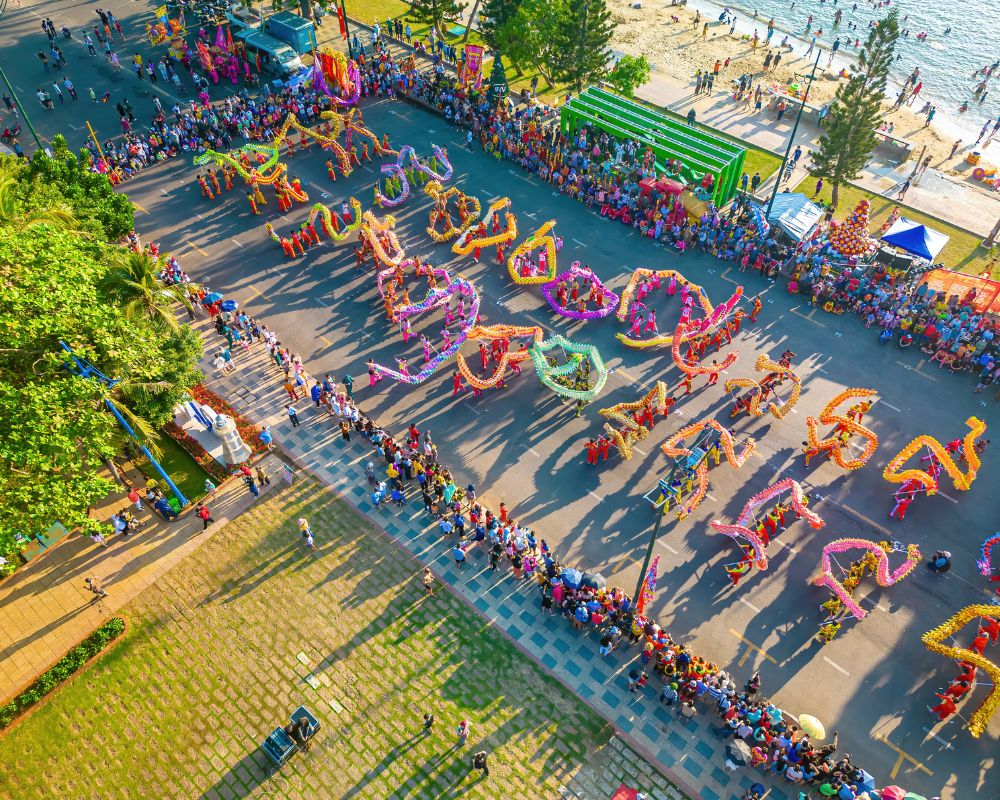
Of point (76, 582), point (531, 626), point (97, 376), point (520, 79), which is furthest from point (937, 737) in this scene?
point (520, 79)

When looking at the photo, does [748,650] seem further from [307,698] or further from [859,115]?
[859,115]

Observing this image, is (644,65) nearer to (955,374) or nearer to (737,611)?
(955,374)

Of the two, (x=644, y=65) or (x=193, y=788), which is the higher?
(x=644, y=65)

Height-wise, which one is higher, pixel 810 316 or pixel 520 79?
pixel 520 79

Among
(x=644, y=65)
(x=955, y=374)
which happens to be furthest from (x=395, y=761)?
(x=644, y=65)

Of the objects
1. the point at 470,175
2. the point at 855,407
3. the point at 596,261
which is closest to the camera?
the point at 855,407

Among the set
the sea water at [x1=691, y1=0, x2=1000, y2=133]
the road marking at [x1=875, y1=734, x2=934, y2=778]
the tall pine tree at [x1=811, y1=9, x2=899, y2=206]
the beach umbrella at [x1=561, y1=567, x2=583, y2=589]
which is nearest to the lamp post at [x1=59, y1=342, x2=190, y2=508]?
the beach umbrella at [x1=561, y1=567, x2=583, y2=589]
